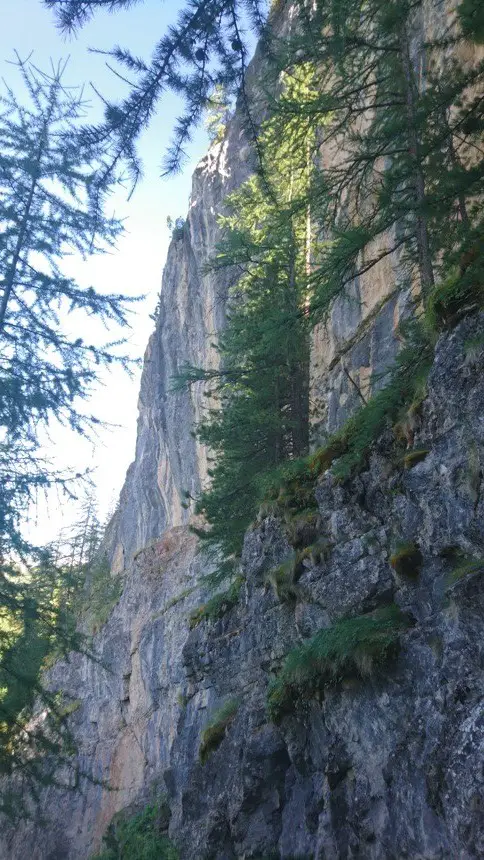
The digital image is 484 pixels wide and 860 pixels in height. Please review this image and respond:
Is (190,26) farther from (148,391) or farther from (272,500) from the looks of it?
(148,391)

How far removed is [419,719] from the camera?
5.80 m

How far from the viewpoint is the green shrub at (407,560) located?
269 inches

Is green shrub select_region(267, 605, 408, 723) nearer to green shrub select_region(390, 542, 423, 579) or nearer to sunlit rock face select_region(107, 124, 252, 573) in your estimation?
green shrub select_region(390, 542, 423, 579)

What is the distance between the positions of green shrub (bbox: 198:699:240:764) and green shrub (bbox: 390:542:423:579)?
4.37 m

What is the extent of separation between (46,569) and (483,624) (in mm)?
7752

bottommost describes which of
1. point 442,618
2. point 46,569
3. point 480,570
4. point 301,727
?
point 301,727

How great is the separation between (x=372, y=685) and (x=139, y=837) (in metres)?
13.4

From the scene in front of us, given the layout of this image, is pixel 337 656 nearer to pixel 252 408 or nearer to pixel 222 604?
pixel 222 604

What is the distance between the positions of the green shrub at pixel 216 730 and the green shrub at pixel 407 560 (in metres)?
4.37

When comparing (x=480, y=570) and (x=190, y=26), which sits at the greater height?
(x=190, y=26)

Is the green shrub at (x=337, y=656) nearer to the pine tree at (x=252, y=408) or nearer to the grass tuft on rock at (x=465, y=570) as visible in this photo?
the grass tuft on rock at (x=465, y=570)

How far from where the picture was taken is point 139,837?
16.3 metres

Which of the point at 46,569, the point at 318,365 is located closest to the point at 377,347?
the point at 318,365

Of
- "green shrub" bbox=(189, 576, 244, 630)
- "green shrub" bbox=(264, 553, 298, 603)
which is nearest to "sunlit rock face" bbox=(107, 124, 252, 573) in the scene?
"green shrub" bbox=(189, 576, 244, 630)
